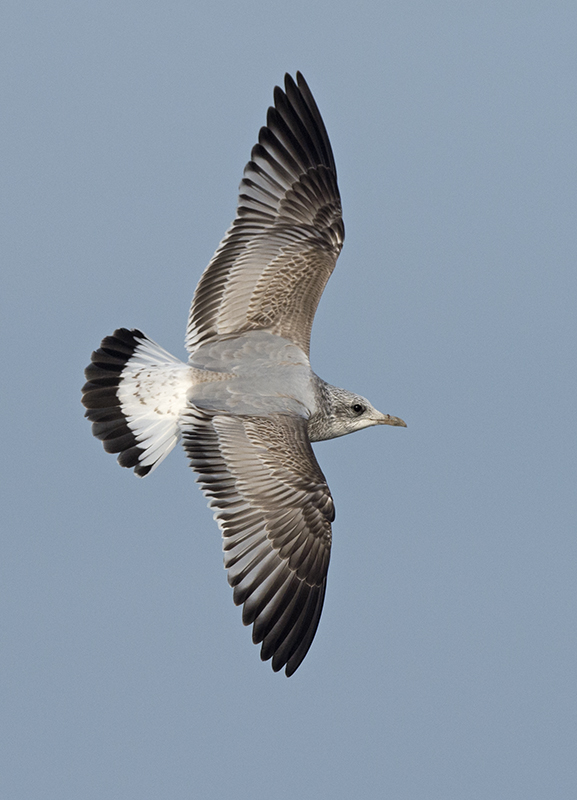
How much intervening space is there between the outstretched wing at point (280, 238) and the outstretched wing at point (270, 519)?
3.67 ft

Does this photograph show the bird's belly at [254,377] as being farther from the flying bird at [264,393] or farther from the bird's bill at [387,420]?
the bird's bill at [387,420]

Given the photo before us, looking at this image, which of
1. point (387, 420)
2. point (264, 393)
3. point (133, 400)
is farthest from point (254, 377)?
point (387, 420)

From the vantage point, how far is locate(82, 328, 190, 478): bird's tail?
327 inches

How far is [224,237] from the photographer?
29.3 feet

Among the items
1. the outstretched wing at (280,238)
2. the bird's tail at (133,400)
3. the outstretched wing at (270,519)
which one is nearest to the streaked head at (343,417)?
the outstretched wing at (280,238)

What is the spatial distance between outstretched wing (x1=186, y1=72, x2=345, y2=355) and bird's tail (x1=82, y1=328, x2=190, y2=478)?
0.49 m

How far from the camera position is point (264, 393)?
325 inches

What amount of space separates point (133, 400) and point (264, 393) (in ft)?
3.33

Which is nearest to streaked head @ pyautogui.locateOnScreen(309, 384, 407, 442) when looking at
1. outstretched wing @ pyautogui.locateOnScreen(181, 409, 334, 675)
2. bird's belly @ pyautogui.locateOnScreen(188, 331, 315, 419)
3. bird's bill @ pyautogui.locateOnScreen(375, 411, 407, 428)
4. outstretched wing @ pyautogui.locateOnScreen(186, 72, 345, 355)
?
bird's bill @ pyautogui.locateOnScreen(375, 411, 407, 428)

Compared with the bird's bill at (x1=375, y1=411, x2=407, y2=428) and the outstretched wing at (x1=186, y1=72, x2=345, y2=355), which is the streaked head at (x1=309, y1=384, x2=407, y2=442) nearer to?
the bird's bill at (x1=375, y1=411, x2=407, y2=428)

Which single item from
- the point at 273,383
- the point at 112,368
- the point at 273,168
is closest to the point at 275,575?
the point at 273,383

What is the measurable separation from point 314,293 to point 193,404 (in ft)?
4.96

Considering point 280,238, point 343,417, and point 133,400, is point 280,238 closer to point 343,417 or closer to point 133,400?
point 343,417

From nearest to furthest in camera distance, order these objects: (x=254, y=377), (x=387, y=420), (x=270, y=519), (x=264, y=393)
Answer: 1. (x=270, y=519)
2. (x=264, y=393)
3. (x=254, y=377)
4. (x=387, y=420)
